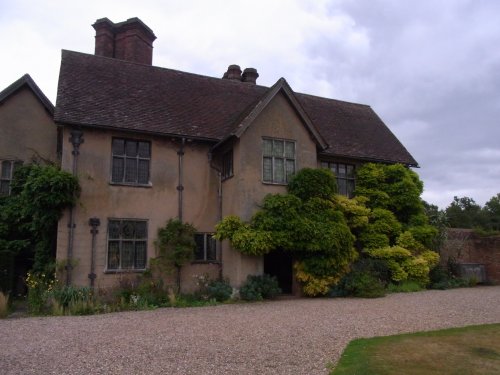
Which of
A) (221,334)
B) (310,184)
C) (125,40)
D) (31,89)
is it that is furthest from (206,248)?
(125,40)

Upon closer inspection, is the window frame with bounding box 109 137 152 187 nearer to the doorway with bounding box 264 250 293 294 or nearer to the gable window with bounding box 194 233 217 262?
the gable window with bounding box 194 233 217 262

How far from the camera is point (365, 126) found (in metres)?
22.3

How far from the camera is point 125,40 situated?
21.5 meters

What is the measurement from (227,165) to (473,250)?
41.6 feet

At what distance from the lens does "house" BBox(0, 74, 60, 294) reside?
16.5 meters

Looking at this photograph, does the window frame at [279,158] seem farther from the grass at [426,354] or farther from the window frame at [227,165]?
the grass at [426,354]

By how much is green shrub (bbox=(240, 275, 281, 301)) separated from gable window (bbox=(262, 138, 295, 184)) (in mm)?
3491

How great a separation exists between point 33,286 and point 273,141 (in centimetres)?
921

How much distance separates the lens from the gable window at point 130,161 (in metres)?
15.7

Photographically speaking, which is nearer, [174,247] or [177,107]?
[174,247]

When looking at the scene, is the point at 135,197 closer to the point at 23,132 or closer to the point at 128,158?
the point at 128,158

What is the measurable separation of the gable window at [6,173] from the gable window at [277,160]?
9.30 m

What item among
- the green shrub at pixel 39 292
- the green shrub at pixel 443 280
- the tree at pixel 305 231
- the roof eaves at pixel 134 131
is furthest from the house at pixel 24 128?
the green shrub at pixel 443 280

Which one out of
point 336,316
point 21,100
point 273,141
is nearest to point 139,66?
point 21,100
